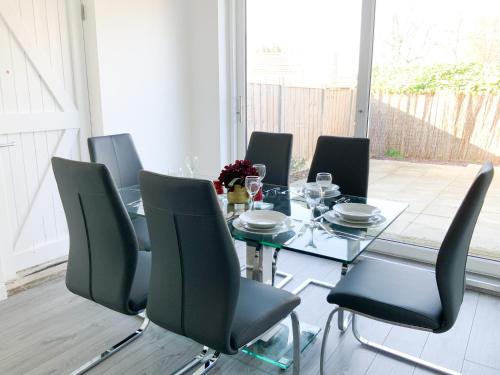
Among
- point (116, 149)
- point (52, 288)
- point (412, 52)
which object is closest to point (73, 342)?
point (52, 288)

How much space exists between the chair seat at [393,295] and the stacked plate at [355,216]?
246 mm

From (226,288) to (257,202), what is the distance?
37.3 inches

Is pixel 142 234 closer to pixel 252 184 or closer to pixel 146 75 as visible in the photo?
pixel 252 184

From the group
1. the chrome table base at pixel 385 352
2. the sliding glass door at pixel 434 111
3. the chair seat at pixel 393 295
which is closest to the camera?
the chair seat at pixel 393 295

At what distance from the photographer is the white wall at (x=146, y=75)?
3432 millimetres

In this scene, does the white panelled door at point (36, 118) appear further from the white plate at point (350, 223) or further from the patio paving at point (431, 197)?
the patio paving at point (431, 197)

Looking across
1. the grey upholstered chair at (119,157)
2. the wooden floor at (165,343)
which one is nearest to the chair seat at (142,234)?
the grey upholstered chair at (119,157)

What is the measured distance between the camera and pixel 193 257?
1516mm

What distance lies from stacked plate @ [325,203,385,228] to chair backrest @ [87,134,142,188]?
1.45 m

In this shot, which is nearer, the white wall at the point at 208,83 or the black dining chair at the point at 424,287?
the black dining chair at the point at 424,287

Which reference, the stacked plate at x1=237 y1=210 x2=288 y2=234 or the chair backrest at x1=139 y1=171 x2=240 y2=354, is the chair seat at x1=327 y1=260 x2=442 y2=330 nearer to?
the stacked plate at x1=237 y1=210 x2=288 y2=234

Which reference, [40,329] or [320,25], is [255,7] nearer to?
[320,25]

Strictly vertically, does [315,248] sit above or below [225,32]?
below

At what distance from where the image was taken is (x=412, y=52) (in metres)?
3.31
